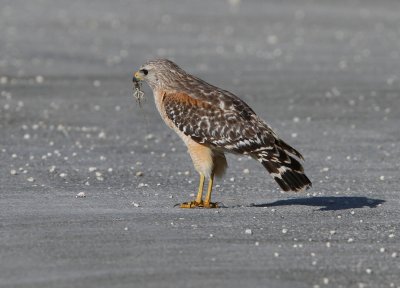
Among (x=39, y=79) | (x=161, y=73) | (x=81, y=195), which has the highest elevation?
(x=161, y=73)

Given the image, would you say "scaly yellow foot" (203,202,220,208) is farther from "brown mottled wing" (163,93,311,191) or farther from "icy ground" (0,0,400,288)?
"brown mottled wing" (163,93,311,191)

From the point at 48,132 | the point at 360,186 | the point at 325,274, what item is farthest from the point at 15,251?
the point at 48,132

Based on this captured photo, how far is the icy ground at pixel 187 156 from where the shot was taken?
9.52m

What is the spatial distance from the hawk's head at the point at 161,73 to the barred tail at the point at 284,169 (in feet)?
4.93

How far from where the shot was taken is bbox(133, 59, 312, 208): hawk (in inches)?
470

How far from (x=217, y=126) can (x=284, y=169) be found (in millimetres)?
914

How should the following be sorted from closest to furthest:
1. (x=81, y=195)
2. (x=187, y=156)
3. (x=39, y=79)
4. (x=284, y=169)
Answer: (x=284, y=169)
(x=81, y=195)
(x=187, y=156)
(x=39, y=79)

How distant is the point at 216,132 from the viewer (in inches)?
480

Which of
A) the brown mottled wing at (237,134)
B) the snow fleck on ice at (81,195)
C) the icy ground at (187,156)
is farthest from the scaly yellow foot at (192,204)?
the snow fleck on ice at (81,195)

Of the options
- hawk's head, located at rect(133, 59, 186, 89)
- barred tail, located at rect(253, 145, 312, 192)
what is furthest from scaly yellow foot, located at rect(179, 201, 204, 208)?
hawk's head, located at rect(133, 59, 186, 89)

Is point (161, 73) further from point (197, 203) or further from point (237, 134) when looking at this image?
point (197, 203)

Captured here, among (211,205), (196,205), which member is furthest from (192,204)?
(211,205)

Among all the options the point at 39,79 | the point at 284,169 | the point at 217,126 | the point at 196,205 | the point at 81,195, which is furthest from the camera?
the point at 39,79

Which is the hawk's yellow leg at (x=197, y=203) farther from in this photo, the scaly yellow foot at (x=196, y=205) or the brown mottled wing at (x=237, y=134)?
the brown mottled wing at (x=237, y=134)
